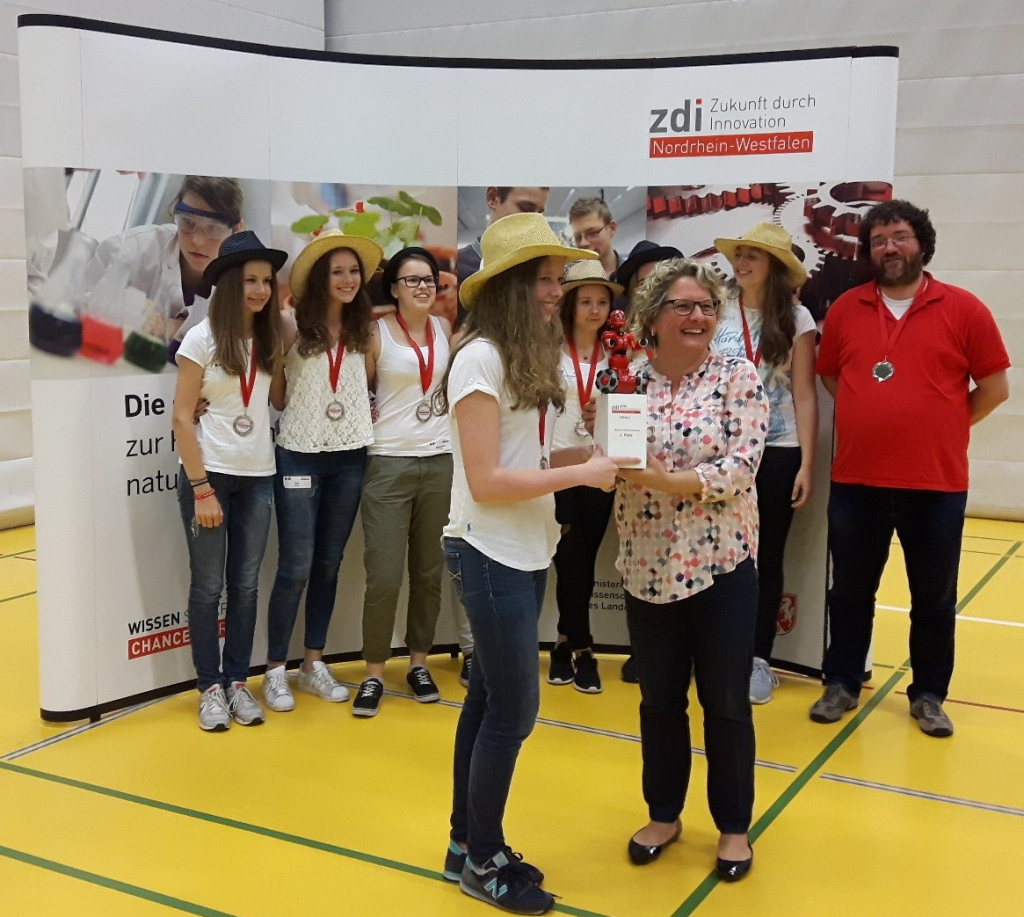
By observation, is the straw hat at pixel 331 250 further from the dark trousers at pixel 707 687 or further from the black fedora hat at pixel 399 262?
the dark trousers at pixel 707 687

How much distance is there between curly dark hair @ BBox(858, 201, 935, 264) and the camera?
148 inches

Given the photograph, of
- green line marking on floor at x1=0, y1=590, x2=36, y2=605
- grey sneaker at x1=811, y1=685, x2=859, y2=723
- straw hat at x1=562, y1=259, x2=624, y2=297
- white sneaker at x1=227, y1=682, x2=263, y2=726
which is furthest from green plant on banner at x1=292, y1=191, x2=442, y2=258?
green line marking on floor at x1=0, y1=590, x2=36, y2=605

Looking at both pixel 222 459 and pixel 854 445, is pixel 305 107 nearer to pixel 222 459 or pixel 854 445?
pixel 222 459

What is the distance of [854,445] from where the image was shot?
151 inches

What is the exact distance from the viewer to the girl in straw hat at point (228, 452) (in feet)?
12.4

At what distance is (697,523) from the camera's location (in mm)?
2678

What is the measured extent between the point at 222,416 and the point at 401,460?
26.2 inches

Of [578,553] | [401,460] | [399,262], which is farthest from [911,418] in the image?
[399,262]

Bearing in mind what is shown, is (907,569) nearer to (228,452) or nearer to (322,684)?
(322,684)

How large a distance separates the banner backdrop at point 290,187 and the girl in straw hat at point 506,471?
69.6 inches

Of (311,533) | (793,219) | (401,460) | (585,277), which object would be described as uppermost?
(793,219)

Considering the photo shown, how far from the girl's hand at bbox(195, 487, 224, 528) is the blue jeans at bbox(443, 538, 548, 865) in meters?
1.44

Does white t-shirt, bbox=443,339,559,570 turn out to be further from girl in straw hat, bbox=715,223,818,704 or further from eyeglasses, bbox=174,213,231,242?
eyeglasses, bbox=174,213,231,242

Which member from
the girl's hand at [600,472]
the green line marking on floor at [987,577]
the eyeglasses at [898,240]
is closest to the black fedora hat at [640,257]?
the eyeglasses at [898,240]
